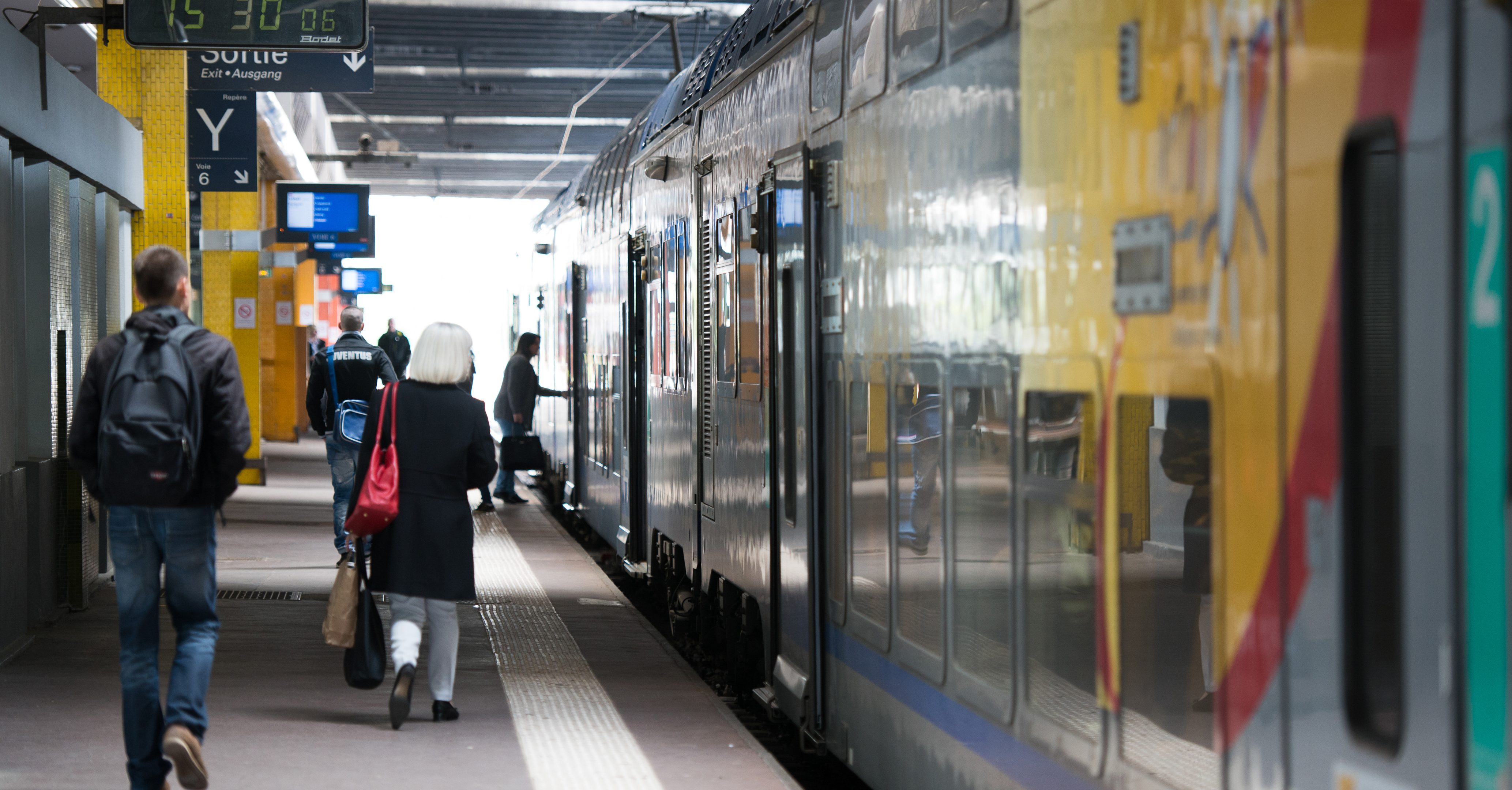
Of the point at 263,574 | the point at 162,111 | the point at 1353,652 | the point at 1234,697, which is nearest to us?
the point at 1353,652

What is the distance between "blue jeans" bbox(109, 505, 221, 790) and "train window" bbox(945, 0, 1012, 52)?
268cm

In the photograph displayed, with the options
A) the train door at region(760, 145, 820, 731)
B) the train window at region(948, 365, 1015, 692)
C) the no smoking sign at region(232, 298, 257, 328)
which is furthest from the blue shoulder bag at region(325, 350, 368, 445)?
the no smoking sign at region(232, 298, 257, 328)

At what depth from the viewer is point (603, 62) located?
26109 mm

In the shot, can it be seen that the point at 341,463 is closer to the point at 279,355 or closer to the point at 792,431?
the point at 792,431

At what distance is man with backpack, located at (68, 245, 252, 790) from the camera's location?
494cm

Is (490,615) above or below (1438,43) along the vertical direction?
below

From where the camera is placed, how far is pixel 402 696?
6523 millimetres

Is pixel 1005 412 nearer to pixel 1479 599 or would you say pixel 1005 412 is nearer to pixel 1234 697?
pixel 1234 697

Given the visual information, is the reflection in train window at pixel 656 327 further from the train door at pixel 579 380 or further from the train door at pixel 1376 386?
the train door at pixel 1376 386

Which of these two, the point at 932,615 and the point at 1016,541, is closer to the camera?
the point at 1016,541

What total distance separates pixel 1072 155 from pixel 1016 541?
3.09ft

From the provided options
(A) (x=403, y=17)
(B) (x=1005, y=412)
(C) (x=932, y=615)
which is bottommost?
(C) (x=932, y=615)

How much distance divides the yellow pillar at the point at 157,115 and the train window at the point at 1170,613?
9.97m

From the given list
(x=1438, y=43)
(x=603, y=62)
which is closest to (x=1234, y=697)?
(x=1438, y=43)
